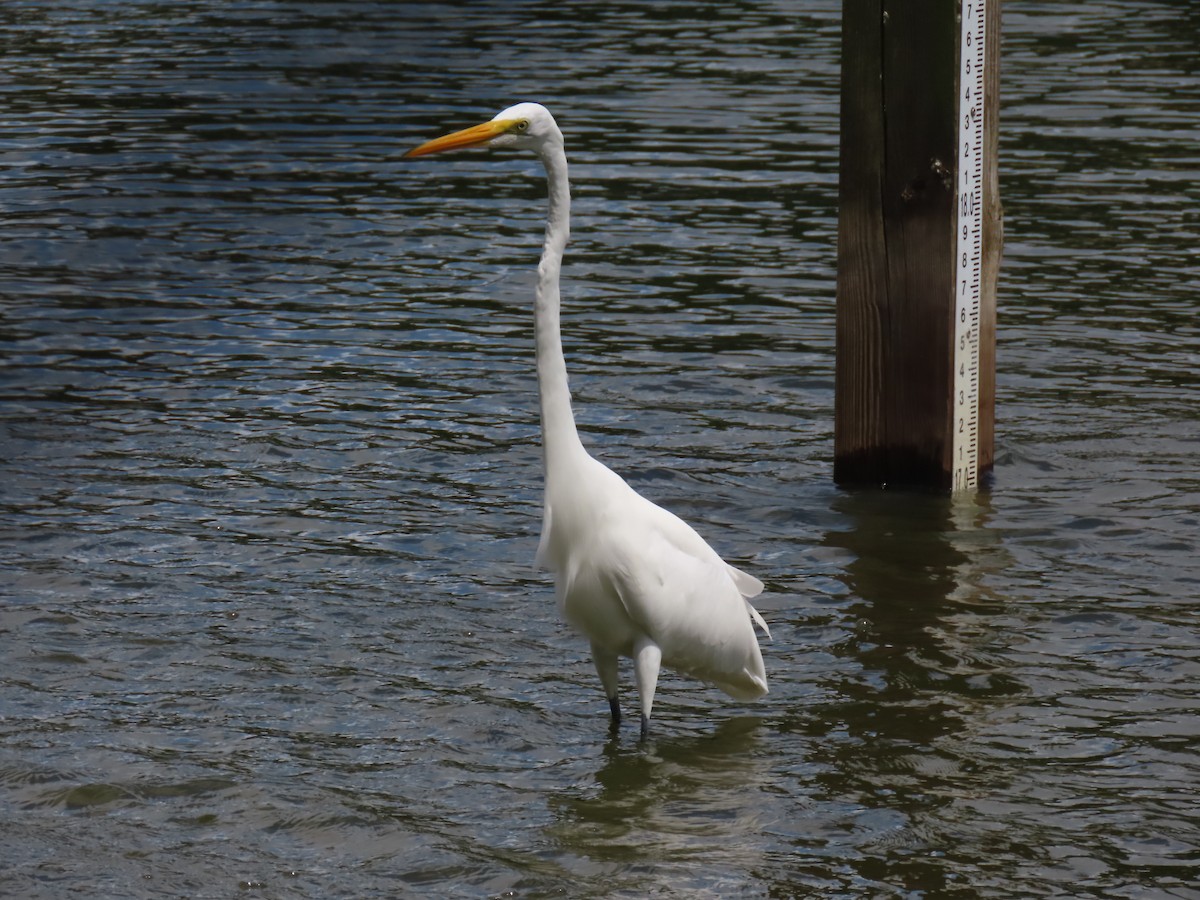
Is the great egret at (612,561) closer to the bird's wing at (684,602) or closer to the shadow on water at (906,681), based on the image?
the bird's wing at (684,602)

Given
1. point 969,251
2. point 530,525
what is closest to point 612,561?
point 530,525

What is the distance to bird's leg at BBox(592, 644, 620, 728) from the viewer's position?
5637mm

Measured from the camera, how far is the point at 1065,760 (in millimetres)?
5297

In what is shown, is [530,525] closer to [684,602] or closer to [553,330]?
[684,602]

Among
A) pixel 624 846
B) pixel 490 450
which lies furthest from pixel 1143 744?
pixel 490 450

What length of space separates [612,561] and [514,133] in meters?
1.36

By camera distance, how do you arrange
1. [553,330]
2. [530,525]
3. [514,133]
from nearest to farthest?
[514,133], [553,330], [530,525]

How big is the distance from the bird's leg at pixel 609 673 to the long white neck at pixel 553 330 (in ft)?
2.09

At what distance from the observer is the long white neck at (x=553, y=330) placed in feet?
17.2

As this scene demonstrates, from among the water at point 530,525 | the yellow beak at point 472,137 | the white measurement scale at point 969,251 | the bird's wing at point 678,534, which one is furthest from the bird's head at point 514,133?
the white measurement scale at point 969,251

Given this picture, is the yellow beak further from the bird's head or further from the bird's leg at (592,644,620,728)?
the bird's leg at (592,644,620,728)

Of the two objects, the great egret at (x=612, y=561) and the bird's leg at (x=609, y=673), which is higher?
the great egret at (x=612, y=561)

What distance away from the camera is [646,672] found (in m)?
5.48

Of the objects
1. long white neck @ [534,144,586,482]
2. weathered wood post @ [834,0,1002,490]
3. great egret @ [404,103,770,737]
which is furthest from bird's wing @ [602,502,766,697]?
weathered wood post @ [834,0,1002,490]
